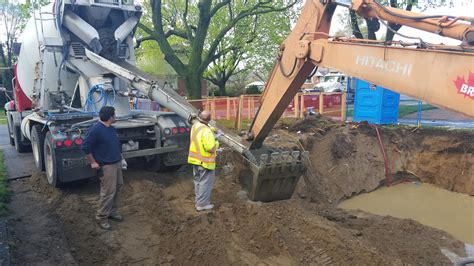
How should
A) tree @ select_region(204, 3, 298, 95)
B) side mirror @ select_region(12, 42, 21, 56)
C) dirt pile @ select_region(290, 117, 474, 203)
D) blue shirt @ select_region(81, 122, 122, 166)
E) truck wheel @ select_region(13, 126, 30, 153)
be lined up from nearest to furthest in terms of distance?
blue shirt @ select_region(81, 122, 122, 166)
side mirror @ select_region(12, 42, 21, 56)
dirt pile @ select_region(290, 117, 474, 203)
truck wheel @ select_region(13, 126, 30, 153)
tree @ select_region(204, 3, 298, 95)

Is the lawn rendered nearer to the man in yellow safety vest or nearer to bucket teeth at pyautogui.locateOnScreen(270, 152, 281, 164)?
the man in yellow safety vest

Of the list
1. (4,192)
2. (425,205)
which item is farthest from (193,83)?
(4,192)

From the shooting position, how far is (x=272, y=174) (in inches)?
235

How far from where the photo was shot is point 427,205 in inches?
395

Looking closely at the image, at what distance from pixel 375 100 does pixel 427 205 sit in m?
5.10

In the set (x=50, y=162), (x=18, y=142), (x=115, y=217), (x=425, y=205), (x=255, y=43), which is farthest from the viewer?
(x=255, y=43)

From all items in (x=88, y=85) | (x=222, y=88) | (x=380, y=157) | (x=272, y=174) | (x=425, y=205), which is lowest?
(x=425, y=205)

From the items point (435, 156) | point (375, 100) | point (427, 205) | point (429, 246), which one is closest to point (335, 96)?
point (375, 100)

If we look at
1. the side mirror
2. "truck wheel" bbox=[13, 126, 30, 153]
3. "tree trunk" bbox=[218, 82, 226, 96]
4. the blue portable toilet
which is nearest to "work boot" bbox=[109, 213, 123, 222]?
the side mirror

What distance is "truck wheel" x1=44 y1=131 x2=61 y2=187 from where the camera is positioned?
6492 mm

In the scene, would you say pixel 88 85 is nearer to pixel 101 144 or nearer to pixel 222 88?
pixel 101 144

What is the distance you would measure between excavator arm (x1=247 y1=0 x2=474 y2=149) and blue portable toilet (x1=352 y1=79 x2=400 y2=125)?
903 centimetres

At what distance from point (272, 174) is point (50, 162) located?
3.96 meters

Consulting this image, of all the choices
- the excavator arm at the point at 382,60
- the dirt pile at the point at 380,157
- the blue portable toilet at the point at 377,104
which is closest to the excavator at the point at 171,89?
the excavator arm at the point at 382,60
